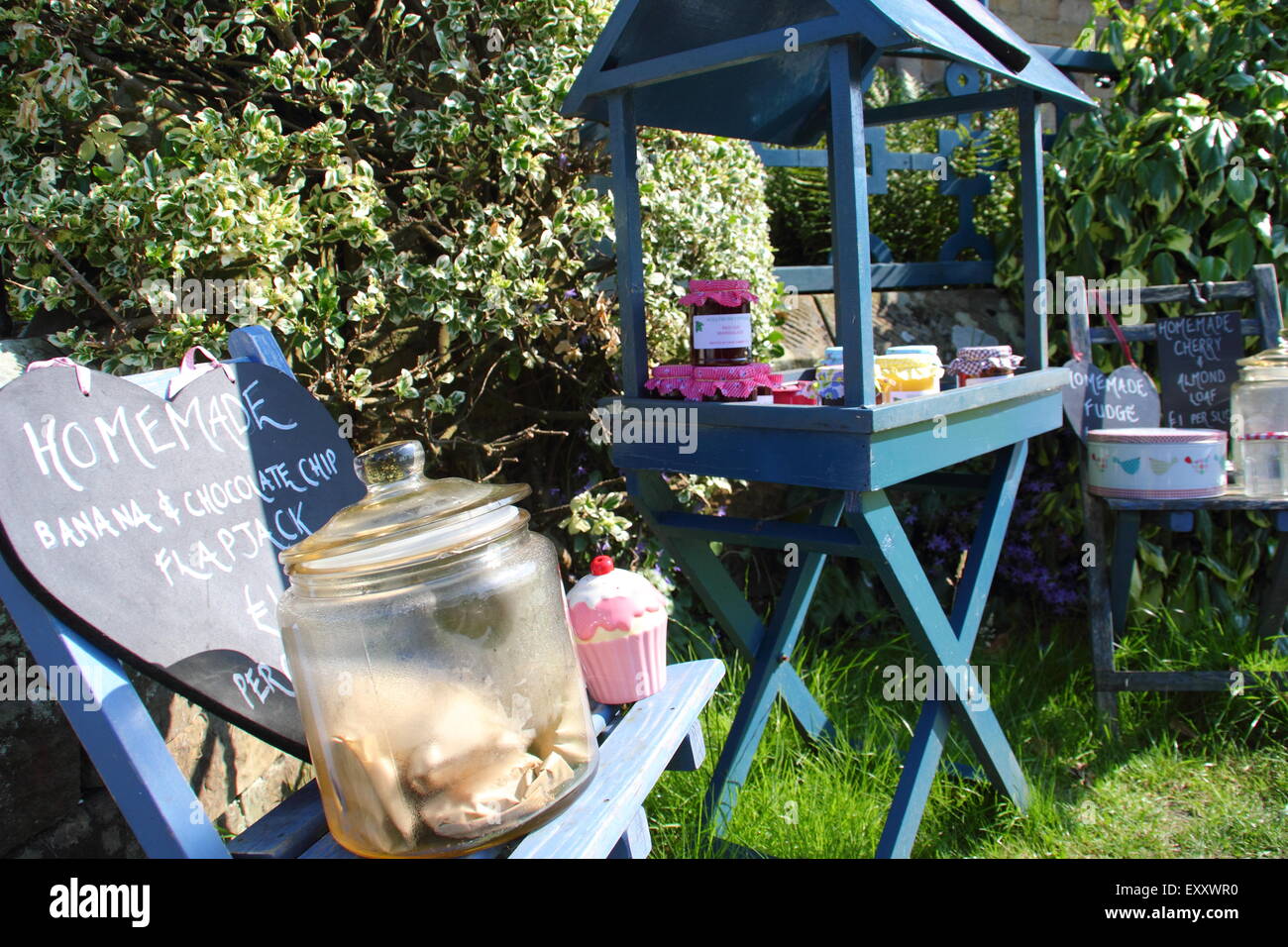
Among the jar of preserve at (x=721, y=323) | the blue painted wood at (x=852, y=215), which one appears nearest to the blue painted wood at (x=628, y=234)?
the jar of preserve at (x=721, y=323)

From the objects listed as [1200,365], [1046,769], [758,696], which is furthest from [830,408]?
[1200,365]

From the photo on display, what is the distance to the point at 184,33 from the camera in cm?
229

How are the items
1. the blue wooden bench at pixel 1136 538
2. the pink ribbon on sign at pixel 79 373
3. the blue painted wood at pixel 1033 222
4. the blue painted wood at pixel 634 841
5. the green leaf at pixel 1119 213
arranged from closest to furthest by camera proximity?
the pink ribbon on sign at pixel 79 373, the blue painted wood at pixel 634 841, the blue painted wood at pixel 1033 222, the blue wooden bench at pixel 1136 538, the green leaf at pixel 1119 213

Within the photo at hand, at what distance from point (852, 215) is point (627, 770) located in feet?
3.24

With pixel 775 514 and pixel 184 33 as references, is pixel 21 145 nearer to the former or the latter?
pixel 184 33

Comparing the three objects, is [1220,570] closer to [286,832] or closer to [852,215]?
[852,215]

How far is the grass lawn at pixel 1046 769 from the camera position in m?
2.33

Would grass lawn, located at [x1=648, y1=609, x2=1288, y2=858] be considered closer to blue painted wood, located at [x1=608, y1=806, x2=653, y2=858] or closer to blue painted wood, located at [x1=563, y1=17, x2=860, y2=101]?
blue painted wood, located at [x1=608, y1=806, x2=653, y2=858]

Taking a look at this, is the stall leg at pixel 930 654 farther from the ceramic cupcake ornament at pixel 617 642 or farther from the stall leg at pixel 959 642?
the ceramic cupcake ornament at pixel 617 642

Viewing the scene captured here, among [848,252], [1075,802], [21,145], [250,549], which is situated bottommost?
[1075,802]

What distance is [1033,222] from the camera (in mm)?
2447

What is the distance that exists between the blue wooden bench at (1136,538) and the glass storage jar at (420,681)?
2157mm
